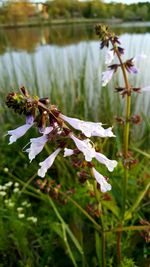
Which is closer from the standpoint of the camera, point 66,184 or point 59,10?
point 66,184

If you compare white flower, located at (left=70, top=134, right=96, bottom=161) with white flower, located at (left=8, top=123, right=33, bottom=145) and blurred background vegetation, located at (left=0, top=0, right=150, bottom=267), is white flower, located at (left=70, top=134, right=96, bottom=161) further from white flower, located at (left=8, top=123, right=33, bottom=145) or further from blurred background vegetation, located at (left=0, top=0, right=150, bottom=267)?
blurred background vegetation, located at (left=0, top=0, right=150, bottom=267)

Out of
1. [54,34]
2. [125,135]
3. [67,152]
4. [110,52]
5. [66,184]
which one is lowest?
Answer: [66,184]

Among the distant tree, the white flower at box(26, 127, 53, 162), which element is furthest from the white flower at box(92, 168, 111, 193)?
the distant tree

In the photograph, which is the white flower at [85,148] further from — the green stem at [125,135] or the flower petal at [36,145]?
the green stem at [125,135]

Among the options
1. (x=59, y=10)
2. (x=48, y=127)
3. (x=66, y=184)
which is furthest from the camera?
(x=59, y=10)

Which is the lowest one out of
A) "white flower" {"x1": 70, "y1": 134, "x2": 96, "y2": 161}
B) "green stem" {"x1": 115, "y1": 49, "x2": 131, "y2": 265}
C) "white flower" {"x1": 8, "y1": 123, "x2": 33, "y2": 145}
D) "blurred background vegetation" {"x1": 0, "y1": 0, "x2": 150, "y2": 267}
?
"blurred background vegetation" {"x1": 0, "y1": 0, "x2": 150, "y2": 267}

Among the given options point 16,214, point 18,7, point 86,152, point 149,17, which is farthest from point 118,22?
point 86,152

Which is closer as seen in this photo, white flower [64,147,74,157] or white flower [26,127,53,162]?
white flower [26,127,53,162]

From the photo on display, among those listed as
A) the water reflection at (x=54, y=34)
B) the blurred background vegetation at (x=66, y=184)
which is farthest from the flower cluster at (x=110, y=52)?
the water reflection at (x=54, y=34)

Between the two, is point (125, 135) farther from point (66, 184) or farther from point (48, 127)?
point (66, 184)

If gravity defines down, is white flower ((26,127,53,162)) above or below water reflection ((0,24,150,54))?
above

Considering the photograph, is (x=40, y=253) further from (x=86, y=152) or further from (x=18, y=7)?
(x=18, y=7)

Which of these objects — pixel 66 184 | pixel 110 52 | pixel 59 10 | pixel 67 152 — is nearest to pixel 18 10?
pixel 59 10
